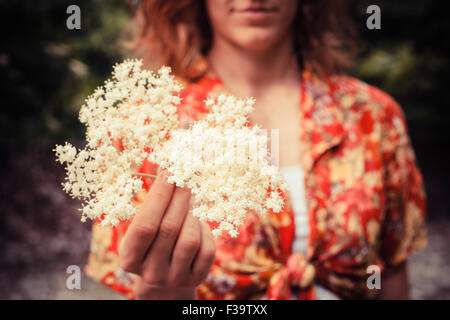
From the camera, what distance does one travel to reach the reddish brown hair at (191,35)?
4.25 ft

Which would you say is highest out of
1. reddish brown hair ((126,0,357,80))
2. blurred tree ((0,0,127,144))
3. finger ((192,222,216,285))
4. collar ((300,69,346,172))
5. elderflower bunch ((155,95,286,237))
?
blurred tree ((0,0,127,144))

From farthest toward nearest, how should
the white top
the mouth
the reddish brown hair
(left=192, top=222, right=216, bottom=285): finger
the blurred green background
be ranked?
the blurred green background → the reddish brown hair → the white top → the mouth → (left=192, top=222, right=216, bottom=285): finger

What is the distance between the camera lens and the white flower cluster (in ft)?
1.84

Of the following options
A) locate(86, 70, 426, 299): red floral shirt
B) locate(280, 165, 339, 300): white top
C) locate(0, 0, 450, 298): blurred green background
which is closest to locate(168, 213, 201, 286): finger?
locate(86, 70, 426, 299): red floral shirt

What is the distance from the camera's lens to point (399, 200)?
52.3 inches

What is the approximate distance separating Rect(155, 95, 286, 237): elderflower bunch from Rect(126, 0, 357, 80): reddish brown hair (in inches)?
28.5

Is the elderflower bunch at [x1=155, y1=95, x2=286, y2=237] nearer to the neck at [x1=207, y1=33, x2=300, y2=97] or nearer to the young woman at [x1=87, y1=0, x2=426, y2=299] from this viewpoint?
the young woman at [x1=87, y1=0, x2=426, y2=299]

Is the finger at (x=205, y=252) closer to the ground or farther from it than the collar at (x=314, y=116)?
closer to the ground

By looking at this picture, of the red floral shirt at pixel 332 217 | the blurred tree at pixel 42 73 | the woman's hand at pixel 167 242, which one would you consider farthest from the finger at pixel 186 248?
the blurred tree at pixel 42 73

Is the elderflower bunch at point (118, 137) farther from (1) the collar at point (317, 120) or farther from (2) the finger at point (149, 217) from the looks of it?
(1) the collar at point (317, 120)

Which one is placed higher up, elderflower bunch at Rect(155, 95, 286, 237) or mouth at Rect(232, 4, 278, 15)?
mouth at Rect(232, 4, 278, 15)

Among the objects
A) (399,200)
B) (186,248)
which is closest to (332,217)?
(399,200)

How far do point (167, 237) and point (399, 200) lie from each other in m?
0.94

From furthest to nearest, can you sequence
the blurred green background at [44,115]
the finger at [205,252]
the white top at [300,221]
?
1. the blurred green background at [44,115]
2. the white top at [300,221]
3. the finger at [205,252]
